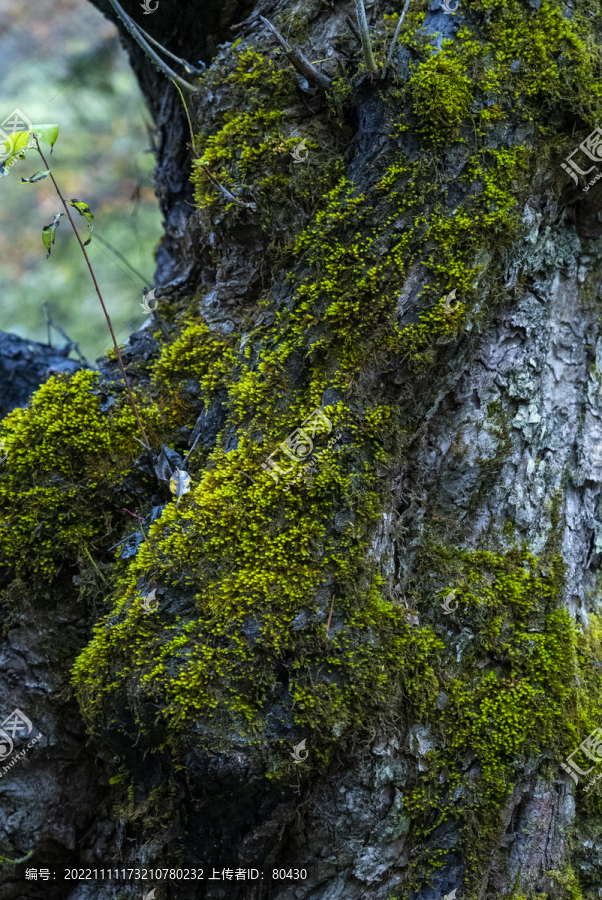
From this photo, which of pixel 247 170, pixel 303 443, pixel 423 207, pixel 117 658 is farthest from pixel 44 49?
pixel 117 658

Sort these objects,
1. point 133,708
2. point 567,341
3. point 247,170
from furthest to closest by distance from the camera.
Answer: point 567,341 → point 247,170 → point 133,708

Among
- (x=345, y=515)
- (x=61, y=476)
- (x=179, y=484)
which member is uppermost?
(x=61, y=476)

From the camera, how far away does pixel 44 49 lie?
5.84 meters

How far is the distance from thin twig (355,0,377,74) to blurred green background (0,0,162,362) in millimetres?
3570

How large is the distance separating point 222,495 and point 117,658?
83cm

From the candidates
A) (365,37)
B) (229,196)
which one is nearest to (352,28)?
(365,37)

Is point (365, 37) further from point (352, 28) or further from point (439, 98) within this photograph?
point (439, 98)

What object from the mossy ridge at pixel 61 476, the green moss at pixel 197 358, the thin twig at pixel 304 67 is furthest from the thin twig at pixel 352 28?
the mossy ridge at pixel 61 476

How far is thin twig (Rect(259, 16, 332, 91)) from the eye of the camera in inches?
93.9

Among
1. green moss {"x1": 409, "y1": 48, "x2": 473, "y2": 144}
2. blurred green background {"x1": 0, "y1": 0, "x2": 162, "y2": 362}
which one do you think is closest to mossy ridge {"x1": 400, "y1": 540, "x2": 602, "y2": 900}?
green moss {"x1": 409, "y1": 48, "x2": 473, "y2": 144}

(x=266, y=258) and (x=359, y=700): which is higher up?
(x=266, y=258)

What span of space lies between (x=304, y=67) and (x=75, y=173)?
4.71m

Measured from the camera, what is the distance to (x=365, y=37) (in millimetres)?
2221

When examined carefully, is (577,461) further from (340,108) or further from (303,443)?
(340,108)
